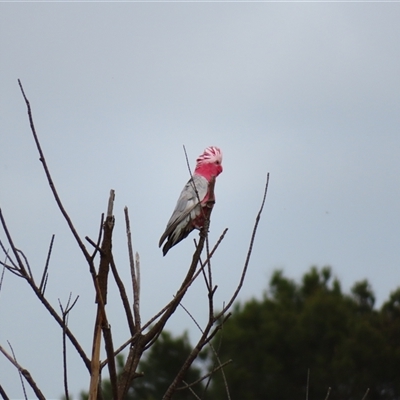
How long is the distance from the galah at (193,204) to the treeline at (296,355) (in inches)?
457

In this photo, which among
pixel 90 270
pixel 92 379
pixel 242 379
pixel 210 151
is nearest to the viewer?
pixel 92 379

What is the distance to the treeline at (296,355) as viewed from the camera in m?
16.3

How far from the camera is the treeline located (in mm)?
16312

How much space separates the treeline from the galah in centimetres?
1160

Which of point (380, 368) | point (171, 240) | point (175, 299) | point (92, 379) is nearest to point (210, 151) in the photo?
point (171, 240)

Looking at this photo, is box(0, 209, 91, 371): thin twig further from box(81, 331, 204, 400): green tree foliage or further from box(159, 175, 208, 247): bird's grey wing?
box(81, 331, 204, 400): green tree foliage

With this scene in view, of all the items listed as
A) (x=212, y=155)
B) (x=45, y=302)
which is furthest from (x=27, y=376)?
(x=212, y=155)

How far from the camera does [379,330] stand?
58.4 feet

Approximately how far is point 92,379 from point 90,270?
0.28 meters

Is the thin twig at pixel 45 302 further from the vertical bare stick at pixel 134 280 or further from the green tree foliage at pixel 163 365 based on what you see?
the green tree foliage at pixel 163 365

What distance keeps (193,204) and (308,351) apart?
13046 mm

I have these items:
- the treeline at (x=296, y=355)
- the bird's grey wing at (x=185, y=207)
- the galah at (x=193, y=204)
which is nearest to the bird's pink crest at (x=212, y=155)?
the galah at (x=193, y=204)

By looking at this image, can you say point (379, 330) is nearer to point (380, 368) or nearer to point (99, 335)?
point (380, 368)

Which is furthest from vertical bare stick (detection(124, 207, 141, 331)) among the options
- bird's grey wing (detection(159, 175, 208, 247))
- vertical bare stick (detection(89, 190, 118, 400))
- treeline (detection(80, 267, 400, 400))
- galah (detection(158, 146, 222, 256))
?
treeline (detection(80, 267, 400, 400))
